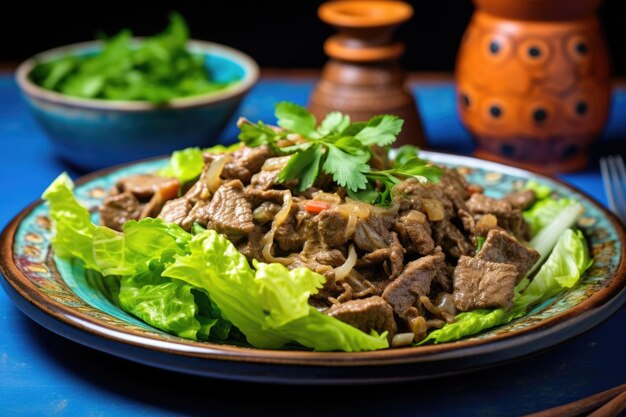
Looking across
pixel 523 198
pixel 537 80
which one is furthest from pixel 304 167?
pixel 537 80

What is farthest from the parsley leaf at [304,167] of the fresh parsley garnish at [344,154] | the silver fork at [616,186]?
the silver fork at [616,186]

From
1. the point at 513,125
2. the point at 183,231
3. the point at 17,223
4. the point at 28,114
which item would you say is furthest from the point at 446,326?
the point at 28,114

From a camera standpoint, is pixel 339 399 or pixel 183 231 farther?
pixel 183 231

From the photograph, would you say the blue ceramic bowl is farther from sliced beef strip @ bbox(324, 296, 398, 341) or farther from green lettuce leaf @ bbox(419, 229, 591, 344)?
sliced beef strip @ bbox(324, 296, 398, 341)

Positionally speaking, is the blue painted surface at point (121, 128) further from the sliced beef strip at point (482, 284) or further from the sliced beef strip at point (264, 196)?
the sliced beef strip at point (482, 284)

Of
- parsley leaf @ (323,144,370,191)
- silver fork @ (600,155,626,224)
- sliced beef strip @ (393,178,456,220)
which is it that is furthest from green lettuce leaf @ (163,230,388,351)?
silver fork @ (600,155,626,224)

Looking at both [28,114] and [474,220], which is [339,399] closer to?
[474,220]
